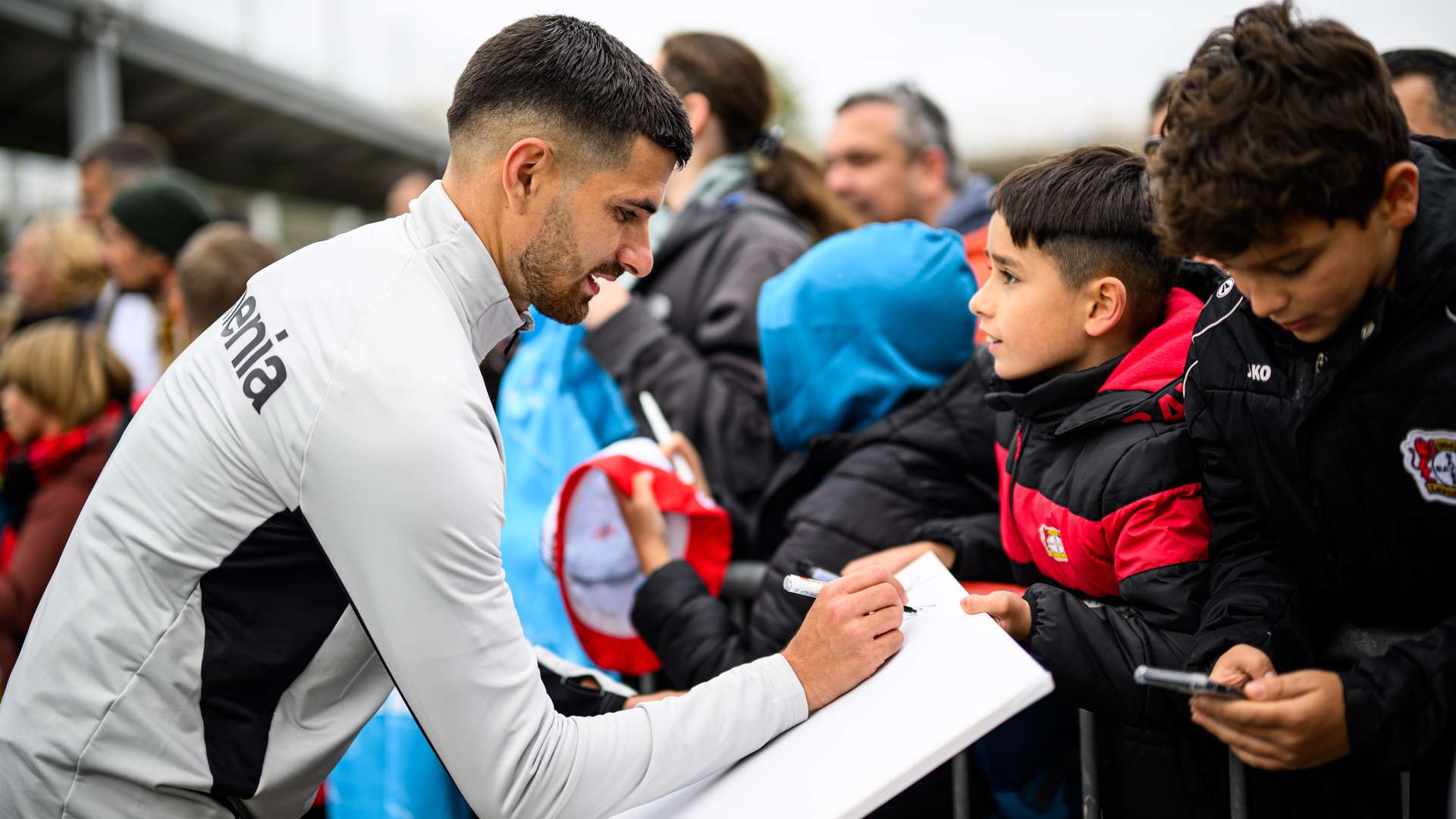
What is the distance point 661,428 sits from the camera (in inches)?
118

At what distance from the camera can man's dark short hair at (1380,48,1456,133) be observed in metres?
2.77

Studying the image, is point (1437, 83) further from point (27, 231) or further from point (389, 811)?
point (27, 231)

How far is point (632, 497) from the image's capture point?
8.92ft

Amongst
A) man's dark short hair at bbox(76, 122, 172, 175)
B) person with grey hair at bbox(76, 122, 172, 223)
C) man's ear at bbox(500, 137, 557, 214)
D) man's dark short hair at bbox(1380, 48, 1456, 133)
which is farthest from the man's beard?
man's dark short hair at bbox(76, 122, 172, 175)

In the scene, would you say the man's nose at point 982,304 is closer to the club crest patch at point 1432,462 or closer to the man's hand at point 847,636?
the man's hand at point 847,636

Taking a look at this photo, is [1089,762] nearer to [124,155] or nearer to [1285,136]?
[1285,136]

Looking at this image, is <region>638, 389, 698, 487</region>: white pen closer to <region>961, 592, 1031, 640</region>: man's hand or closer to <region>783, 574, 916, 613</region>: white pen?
<region>783, 574, 916, 613</region>: white pen

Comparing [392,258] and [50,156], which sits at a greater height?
[392,258]

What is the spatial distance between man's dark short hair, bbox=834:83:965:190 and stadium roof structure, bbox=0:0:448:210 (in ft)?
27.2

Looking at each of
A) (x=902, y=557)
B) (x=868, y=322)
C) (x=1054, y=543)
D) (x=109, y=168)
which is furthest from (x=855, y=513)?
(x=109, y=168)

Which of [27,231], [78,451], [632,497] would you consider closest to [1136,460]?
[632,497]

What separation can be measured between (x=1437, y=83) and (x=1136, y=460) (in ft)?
5.40

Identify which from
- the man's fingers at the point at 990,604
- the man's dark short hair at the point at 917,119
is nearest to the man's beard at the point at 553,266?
the man's fingers at the point at 990,604

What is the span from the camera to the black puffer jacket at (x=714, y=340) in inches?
122
